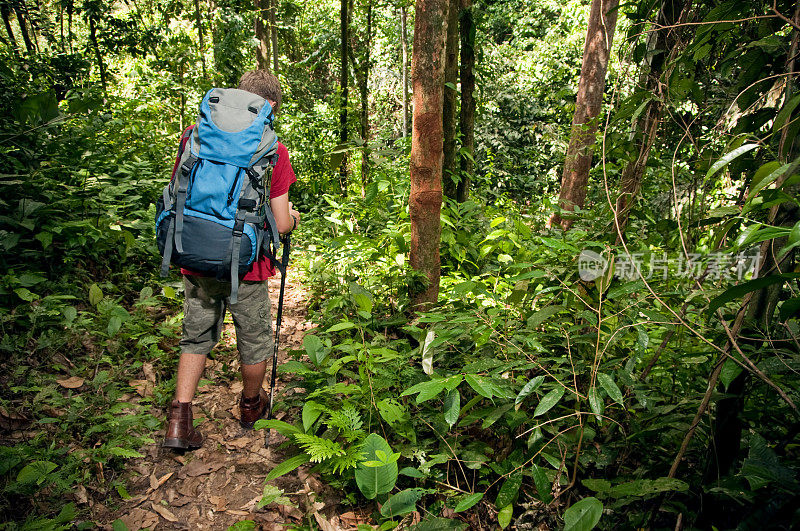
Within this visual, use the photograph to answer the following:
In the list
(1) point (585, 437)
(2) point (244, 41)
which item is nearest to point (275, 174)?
(1) point (585, 437)

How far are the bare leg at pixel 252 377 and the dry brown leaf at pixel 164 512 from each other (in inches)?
31.1

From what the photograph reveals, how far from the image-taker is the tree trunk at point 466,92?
15.9 ft

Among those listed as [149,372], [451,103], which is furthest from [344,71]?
[149,372]

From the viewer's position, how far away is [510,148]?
1323 centimetres

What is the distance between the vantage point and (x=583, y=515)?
54.2 inches

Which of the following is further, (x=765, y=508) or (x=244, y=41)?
(x=244, y=41)

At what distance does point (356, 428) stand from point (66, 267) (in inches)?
128

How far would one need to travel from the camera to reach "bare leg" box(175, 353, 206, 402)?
267 cm

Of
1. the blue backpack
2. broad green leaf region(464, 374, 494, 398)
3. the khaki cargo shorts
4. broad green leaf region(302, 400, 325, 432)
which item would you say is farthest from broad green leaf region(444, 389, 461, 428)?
the khaki cargo shorts

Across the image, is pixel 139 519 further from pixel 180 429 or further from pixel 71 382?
pixel 71 382

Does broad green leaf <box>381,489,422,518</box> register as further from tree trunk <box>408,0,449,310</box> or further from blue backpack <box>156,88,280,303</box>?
tree trunk <box>408,0,449,310</box>

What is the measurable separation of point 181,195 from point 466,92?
3994 mm

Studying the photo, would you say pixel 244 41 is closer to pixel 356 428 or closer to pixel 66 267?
pixel 66 267

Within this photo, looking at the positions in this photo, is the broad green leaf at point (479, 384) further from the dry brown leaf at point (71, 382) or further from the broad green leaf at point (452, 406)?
the dry brown leaf at point (71, 382)
